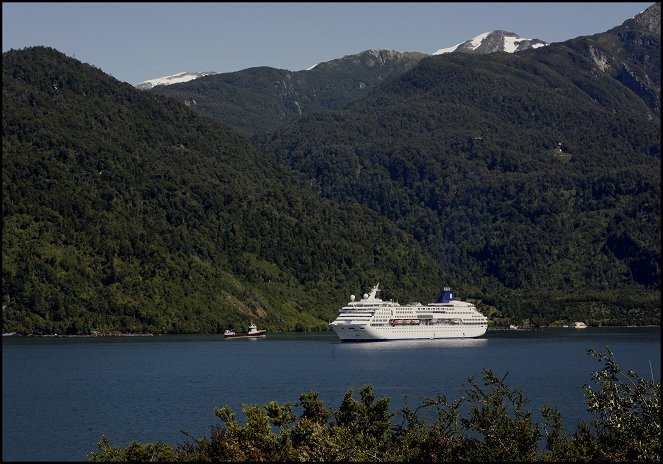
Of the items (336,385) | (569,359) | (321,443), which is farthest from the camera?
(569,359)

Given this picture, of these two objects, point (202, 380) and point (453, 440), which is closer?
point (453, 440)

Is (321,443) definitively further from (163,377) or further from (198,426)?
(163,377)

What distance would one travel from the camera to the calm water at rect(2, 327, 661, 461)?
83.6 meters

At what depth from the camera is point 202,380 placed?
12656 centimetres

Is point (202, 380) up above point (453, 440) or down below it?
below

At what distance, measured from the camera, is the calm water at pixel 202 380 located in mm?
83625

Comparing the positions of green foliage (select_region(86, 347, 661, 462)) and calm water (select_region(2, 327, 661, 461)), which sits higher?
green foliage (select_region(86, 347, 661, 462))

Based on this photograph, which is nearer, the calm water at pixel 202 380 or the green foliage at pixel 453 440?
the green foliage at pixel 453 440

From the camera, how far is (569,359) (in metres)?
163

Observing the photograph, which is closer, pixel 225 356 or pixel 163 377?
pixel 163 377

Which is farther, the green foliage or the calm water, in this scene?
the calm water

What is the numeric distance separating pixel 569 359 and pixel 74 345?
79327 mm

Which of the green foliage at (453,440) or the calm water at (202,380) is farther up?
the green foliage at (453,440)

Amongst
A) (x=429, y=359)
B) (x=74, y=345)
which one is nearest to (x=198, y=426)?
Result: (x=429, y=359)
